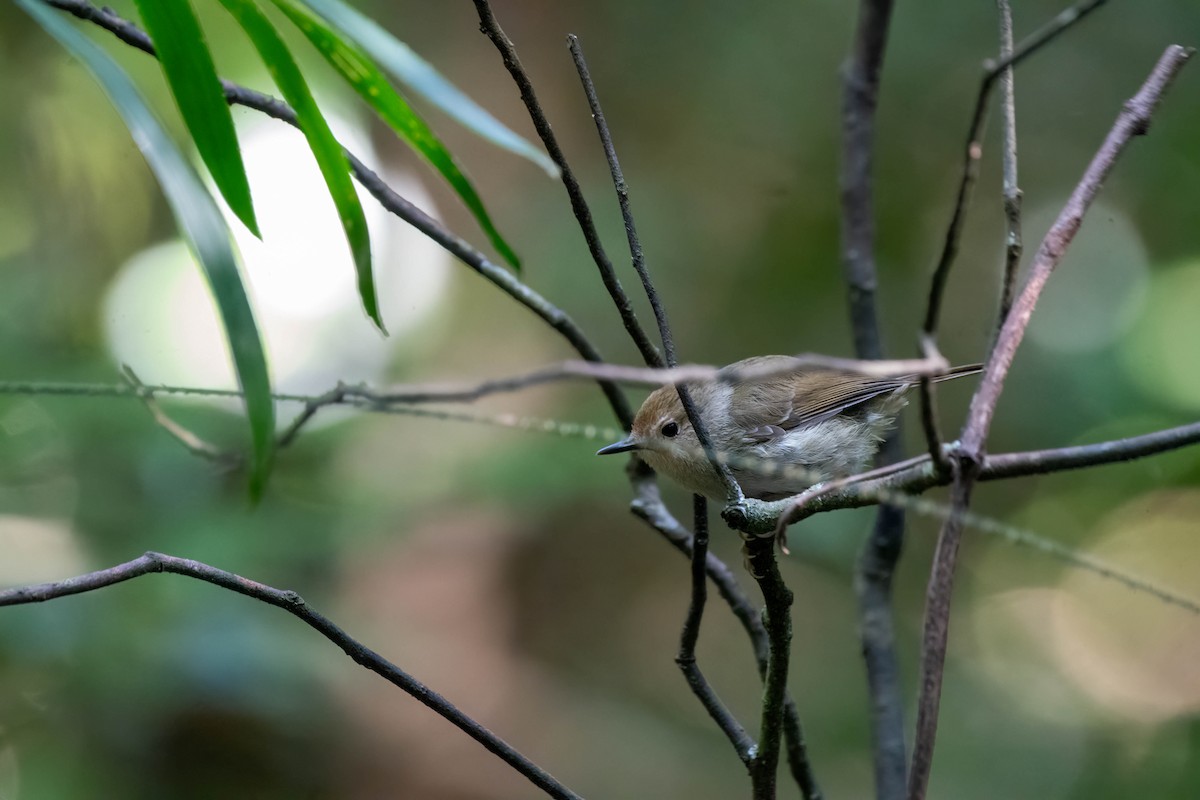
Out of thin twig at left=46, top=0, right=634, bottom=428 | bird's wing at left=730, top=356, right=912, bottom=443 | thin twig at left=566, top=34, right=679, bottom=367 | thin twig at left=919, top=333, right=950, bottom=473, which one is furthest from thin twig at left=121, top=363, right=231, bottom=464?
bird's wing at left=730, top=356, right=912, bottom=443

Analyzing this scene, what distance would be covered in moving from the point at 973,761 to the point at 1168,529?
Answer: 136 cm

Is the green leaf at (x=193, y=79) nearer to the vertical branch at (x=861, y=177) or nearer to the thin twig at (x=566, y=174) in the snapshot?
the thin twig at (x=566, y=174)

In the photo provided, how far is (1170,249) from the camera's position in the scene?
418 centimetres

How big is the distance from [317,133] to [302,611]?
60 centimetres

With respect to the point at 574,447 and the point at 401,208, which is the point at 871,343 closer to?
the point at 401,208

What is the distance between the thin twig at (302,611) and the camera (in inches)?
42.5

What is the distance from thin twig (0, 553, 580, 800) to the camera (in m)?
1.08

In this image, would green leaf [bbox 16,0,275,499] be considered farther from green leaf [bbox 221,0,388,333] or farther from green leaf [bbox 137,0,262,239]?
green leaf [bbox 221,0,388,333]

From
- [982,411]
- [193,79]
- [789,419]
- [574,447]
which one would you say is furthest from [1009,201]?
[574,447]

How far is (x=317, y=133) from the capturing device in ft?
4.05

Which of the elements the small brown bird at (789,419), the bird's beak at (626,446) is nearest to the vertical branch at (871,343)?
the small brown bird at (789,419)

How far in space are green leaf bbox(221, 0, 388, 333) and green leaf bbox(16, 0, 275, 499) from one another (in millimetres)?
352

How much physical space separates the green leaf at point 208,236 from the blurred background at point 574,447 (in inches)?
69.1

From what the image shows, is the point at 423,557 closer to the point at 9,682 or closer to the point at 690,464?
the point at 9,682
